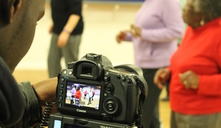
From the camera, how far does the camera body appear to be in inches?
36.4

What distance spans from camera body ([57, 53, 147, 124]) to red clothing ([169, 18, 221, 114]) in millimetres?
753

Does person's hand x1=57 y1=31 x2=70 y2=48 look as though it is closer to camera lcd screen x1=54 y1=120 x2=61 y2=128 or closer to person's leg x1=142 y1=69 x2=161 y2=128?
person's leg x1=142 y1=69 x2=161 y2=128

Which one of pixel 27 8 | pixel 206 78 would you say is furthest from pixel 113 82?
pixel 206 78

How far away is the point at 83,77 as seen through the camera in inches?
37.8

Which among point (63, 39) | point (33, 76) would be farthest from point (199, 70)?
point (33, 76)

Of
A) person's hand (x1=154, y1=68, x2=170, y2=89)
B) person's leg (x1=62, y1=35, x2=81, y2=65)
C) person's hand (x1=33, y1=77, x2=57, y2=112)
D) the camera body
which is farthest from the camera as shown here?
person's leg (x1=62, y1=35, x2=81, y2=65)

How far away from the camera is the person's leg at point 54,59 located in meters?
3.17

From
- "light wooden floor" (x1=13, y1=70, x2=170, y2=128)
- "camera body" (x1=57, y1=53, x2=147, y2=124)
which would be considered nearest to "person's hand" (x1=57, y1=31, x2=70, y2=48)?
"light wooden floor" (x1=13, y1=70, x2=170, y2=128)

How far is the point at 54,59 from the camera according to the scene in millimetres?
3193

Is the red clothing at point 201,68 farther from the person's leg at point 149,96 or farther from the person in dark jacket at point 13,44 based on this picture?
the person in dark jacket at point 13,44

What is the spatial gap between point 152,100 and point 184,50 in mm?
672

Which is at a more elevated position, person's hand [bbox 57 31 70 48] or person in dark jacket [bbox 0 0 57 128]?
person in dark jacket [bbox 0 0 57 128]

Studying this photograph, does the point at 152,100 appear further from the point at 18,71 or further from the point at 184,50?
the point at 18,71

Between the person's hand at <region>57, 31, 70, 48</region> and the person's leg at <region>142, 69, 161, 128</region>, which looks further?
the person's hand at <region>57, 31, 70, 48</region>
